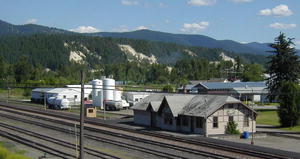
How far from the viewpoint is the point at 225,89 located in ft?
374

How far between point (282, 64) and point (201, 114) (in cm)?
4187

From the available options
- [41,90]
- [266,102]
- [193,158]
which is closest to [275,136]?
[193,158]

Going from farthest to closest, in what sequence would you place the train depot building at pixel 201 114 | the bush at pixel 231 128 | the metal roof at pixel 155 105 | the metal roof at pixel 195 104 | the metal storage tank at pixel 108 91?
the metal storage tank at pixel 108 91
the metal roof at pixel 155 105
the bush at pixel 231 128
the metal roof at pixel 195 104
the train depot building at pixel 201 114

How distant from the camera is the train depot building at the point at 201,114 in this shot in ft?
171

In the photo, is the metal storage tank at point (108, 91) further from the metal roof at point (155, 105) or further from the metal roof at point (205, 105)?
the metal roof at point (205, 105)

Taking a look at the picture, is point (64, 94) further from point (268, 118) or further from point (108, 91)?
point (268, 118)

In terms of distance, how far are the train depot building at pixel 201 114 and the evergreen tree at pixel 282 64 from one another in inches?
1372

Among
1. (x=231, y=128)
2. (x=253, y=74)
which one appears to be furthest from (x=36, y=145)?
(x=253, y=74)

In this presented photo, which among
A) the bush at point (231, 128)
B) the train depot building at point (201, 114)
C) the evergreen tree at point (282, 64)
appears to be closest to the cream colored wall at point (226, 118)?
the train depot building at point (201, 114)

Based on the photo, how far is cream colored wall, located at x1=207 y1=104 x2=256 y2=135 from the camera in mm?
51906

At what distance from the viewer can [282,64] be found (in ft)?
290

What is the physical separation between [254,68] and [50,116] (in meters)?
107

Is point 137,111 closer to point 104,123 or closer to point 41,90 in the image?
Result: point 104,123

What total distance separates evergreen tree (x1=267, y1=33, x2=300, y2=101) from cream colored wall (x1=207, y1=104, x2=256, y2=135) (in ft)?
117
